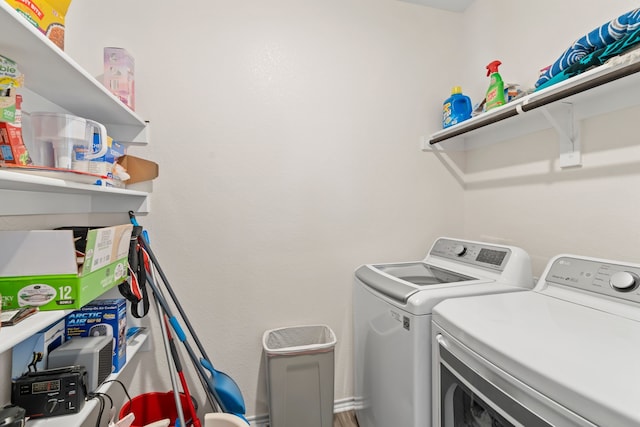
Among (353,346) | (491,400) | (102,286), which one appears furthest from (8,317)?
(353,346)

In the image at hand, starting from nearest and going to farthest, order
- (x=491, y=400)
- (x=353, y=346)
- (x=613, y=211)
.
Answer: (x=491, y=400), (x=613, y=211), (x=353, y=346)

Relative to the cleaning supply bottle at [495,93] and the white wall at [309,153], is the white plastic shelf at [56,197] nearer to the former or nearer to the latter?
the white wall at [309,153]

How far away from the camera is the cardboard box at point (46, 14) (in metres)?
0.74

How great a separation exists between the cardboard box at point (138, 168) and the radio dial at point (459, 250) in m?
1.66

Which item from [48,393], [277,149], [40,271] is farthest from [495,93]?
[48,393]

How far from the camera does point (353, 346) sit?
5.85 ft

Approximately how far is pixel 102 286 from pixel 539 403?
51.0 inches

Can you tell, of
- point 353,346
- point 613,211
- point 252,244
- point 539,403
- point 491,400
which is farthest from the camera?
point 353,346

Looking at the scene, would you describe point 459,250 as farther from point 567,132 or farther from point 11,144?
point 11,144

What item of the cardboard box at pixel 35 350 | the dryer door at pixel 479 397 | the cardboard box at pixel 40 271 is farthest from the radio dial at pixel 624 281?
the cardboard box at pixel 35 350

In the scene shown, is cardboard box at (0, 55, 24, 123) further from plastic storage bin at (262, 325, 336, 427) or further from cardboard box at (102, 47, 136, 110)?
plastic storage bin at (262, 325, 336, 427)

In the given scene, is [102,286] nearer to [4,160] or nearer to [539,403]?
[4,160]

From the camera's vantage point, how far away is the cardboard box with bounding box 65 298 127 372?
1.13 m

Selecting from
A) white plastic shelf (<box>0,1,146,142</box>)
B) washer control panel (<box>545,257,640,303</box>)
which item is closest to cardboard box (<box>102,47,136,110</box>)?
white plastic shelf (<box>0,1,146,142</box>)
